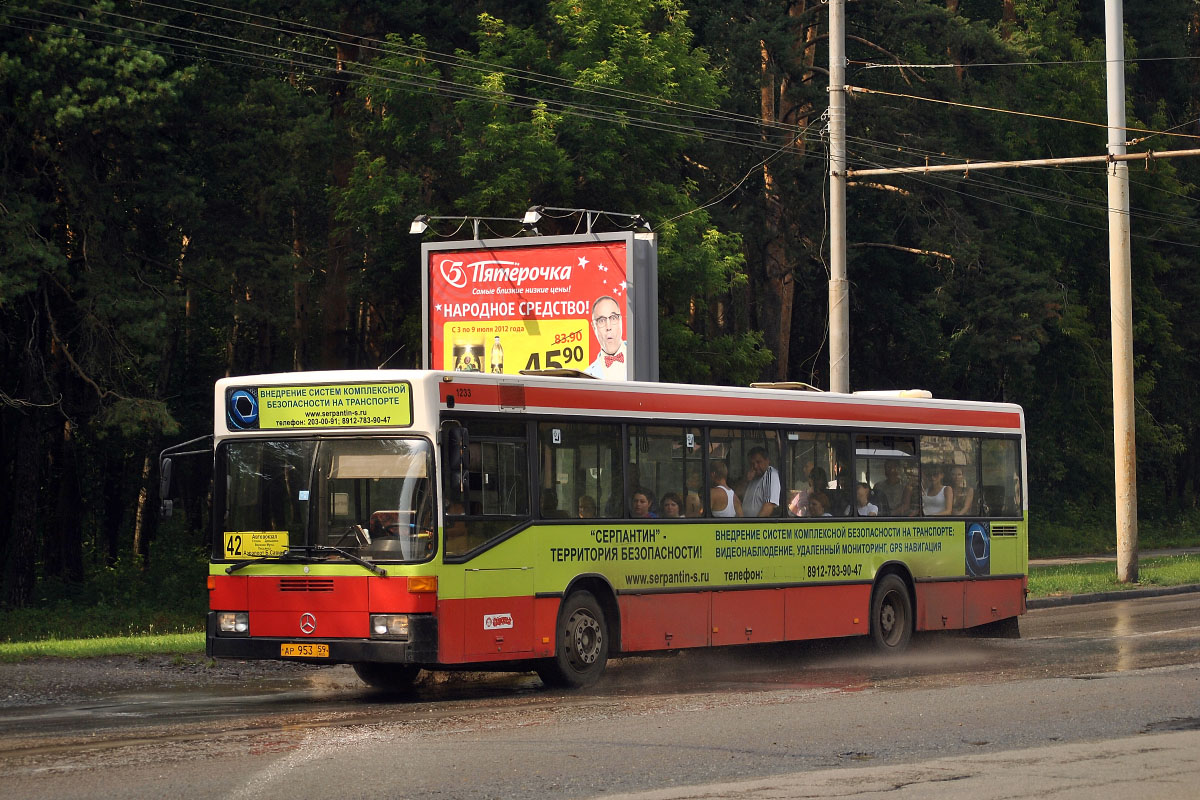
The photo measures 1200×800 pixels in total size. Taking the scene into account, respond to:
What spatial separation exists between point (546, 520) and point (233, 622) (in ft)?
9.36

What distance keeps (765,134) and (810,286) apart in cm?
798

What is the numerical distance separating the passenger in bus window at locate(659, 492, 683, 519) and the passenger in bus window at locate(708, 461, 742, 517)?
0.49 metres

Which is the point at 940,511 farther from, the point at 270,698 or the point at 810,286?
the point at 810,286

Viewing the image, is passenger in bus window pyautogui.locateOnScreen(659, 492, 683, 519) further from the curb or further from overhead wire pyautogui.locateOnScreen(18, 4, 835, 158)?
overhead wire pyautogui.locateOnScreen(18, 4, 835, 158)

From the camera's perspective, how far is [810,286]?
50.0 m

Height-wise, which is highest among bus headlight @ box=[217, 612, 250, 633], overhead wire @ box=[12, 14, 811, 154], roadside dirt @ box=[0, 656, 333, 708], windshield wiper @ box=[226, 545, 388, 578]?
overhead wire @ box=[12, 14, 811, 154]

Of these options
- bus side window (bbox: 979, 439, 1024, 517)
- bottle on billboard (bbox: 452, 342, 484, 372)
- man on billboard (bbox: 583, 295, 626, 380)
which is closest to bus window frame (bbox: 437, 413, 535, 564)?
bus side window (bbox: 979, 439, 1024, 517)

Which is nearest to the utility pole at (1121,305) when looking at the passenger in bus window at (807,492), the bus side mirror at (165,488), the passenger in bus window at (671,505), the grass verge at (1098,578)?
the grass verge at (1098,578)

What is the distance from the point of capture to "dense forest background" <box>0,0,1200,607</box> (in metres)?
30.4

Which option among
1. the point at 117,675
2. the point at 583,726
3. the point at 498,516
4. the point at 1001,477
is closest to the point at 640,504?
the point at 498,516

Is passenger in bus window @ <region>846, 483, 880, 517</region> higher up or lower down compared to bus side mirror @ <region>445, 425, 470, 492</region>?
lower down

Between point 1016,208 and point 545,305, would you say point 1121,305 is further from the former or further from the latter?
point 1016,208

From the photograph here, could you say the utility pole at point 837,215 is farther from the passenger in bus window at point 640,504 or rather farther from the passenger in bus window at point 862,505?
the passenger in bus window at point 640,504

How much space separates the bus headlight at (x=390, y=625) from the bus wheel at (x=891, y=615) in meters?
6.98
